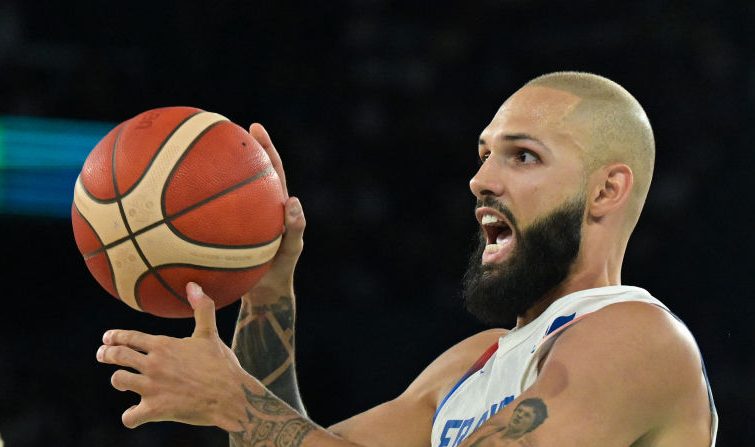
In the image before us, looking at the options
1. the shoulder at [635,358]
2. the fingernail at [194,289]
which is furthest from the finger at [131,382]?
the shoulder at [635,358]

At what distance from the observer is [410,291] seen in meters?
6.54

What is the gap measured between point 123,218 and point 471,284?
43.1 inches

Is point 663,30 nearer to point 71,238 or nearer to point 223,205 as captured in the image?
point 71,238

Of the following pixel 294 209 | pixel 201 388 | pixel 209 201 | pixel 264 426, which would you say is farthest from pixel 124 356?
pixel 294 209

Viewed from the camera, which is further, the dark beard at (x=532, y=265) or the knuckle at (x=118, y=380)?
the dark beard at (x=532, y=265)

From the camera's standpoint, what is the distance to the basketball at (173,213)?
263 centimetres

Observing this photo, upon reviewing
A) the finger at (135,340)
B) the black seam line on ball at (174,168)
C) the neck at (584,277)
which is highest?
the black seam line on ball at (174,168)

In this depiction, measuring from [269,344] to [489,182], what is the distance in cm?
89

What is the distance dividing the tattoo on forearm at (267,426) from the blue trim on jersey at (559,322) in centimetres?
70

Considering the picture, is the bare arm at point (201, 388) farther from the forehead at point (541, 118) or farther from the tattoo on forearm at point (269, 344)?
the forehead at point (541, 118)

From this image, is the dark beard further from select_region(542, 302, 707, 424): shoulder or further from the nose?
select_region(542, 302, 707, 424): shoulder

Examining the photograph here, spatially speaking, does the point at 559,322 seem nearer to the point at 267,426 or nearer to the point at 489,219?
the point at 489,219

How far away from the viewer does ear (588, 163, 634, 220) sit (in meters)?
2.97

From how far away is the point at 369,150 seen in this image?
6820 millimetres
